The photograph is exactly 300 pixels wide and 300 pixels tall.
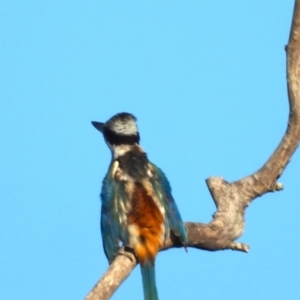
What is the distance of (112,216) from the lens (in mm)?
8898

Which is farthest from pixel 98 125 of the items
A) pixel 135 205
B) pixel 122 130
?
pixel 135 205

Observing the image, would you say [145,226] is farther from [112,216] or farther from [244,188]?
[244,188]

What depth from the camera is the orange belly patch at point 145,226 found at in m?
8.56

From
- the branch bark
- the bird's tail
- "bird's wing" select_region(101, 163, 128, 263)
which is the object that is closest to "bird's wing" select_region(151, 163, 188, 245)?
the branch bark

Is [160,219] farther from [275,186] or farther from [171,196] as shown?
[275,186]

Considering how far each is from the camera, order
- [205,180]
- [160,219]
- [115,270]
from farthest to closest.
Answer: [205,180]
[160,219]
[115,270]

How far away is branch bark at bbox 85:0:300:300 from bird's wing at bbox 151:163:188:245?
125 millimetres

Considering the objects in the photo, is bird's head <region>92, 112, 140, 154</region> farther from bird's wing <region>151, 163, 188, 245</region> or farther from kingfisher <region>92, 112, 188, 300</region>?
bird's wing <region>151, 163, 188, 245</region>

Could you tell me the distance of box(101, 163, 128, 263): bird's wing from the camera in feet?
28.7

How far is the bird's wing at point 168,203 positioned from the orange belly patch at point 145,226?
0.14m

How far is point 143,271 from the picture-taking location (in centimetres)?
852

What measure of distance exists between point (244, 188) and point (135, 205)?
3.20 ft

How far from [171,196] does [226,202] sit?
454mm

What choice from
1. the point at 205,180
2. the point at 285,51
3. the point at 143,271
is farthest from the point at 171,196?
the point at 285,51
